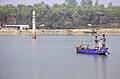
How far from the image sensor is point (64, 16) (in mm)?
90625

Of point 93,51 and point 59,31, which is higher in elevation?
point 93,51

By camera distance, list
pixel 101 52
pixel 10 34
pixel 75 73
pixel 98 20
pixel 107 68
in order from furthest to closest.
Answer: pixel 98 20, pixel 10 34, pixel 101 52, pixel 107 68, pixel 75 73

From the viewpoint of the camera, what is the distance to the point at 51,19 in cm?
8988

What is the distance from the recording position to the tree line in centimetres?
8806

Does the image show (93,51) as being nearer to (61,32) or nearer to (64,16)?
(61,32)

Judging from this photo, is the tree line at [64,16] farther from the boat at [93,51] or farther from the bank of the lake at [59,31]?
the boat at [93,51]

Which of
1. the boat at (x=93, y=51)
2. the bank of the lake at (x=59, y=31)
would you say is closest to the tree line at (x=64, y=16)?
the bank of the lake at (x=59, y=31)

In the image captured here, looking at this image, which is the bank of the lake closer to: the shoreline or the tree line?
the shoreline

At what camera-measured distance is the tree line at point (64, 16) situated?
8806cm

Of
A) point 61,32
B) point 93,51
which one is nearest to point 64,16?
point 61,32

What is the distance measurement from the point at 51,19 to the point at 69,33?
863cm

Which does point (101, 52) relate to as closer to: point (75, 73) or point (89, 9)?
point (75, 73)

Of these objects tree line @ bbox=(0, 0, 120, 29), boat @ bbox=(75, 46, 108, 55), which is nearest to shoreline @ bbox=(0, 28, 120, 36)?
tree line @ bbox=(0, 0, 120, 29)

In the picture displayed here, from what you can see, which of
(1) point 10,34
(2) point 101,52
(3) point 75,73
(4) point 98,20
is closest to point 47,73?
(3) point 75,73
